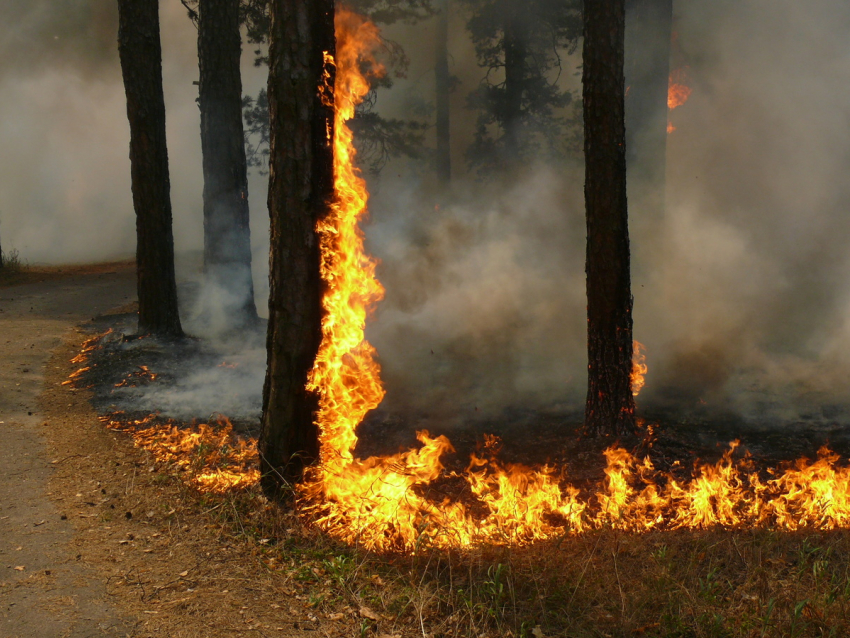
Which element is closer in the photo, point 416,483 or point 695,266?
Result: point 416,483

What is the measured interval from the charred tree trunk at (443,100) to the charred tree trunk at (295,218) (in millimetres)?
14231

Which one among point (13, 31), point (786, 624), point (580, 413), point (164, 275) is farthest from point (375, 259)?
point (13, 31)

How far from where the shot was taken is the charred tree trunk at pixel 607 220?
5.84 meters

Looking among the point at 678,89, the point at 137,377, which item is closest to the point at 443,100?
the point at 678,89

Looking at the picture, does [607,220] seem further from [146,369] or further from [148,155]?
[148,155]

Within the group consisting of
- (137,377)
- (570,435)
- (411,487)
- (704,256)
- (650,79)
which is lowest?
(411,487)

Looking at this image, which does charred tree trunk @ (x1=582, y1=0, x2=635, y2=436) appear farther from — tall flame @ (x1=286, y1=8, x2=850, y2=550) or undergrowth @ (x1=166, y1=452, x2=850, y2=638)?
undergrowth @ (x1=166, y1=452, x2=850, y2=638)

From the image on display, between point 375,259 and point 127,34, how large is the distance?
6.58 m

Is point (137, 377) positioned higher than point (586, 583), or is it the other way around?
point (137, 377)

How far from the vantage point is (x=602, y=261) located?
5992 millimetres

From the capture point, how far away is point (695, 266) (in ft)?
36.9

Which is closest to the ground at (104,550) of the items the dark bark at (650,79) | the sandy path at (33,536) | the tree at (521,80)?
the sandy path at (33,536)

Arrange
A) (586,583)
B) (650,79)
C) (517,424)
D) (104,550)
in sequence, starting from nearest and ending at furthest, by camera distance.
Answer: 1. (586,583)
2. (104,550)
3. (517,424)
4. (650,79)

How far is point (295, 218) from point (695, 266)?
873 cm
